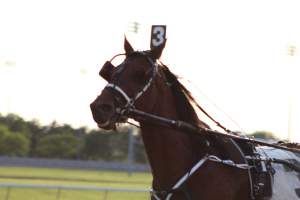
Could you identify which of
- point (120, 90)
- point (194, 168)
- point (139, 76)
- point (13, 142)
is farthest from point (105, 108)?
point (13, 142)

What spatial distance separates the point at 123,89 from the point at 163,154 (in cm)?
58

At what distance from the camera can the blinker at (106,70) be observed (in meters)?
4.94

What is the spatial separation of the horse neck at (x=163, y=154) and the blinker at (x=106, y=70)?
41 cm

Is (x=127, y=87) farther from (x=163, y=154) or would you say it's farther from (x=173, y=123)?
(x=163, y=154)

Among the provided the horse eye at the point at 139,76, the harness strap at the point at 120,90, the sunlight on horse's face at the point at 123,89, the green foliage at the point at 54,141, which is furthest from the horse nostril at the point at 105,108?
the green foliage at the point at 54,141

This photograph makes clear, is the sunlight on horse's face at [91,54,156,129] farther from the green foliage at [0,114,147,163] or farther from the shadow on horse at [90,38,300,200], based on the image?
the green foliage at [0,114,147,163]

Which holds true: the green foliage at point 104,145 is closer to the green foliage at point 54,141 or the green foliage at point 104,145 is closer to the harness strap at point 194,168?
the green foliage at point 54,141

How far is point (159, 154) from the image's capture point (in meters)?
4.98

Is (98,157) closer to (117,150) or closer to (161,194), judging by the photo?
(117,150)

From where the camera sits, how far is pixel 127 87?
15.7 ft

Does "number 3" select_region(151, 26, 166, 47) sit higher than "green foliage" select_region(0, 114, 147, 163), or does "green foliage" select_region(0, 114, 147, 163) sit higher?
"number 3" select_region(151, 26, 166, 47)

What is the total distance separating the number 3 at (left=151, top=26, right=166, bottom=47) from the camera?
16.4 feet

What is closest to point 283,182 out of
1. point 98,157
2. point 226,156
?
point 226,156

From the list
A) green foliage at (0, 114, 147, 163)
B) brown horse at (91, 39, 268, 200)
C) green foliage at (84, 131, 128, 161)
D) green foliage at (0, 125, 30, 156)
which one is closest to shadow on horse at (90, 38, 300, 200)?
brown horse at (91, 39, 268, 200)
